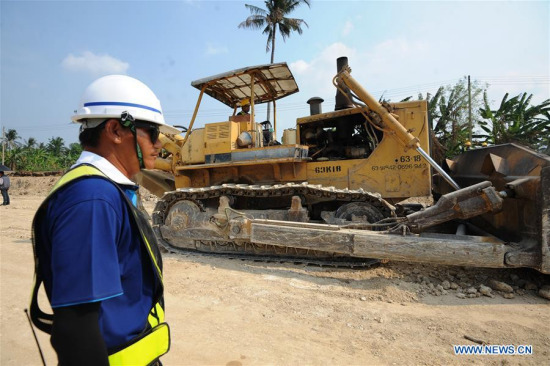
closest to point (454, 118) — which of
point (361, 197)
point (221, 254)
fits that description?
point (361, 197)

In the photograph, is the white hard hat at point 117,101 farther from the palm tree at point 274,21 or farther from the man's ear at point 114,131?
the palm tree at point 274,21

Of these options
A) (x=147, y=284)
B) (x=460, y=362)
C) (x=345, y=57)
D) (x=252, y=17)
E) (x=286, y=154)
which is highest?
(x=252, y=17)

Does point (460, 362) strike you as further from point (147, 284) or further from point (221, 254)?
point (221, 254)

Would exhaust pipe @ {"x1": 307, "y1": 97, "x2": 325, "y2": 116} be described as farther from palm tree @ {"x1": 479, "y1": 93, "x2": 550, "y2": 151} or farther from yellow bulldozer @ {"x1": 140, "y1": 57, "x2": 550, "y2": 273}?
palm tree @ {"x1": 479, "y1": 93, "x2": 550, "y2": 151}

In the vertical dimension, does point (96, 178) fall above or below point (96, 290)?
above

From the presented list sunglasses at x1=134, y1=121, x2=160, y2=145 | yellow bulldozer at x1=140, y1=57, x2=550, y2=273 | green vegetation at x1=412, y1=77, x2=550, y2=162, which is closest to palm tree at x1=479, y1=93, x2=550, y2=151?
green vegetation at x1=412, y1=77, x2=550, y2=162

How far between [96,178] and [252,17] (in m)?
24.2

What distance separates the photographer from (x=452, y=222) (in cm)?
529

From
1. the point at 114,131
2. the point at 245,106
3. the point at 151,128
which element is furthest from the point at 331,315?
the point at 245,106

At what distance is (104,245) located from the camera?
960 mm

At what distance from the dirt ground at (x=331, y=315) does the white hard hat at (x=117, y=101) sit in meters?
2.04

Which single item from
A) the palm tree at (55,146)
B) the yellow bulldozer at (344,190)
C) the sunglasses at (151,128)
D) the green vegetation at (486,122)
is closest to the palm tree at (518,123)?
the green vegetation at (486,122)

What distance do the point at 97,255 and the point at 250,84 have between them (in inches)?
243

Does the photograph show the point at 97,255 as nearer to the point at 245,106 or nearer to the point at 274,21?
the point at 245,106
